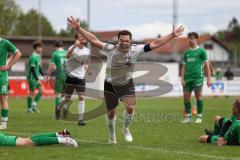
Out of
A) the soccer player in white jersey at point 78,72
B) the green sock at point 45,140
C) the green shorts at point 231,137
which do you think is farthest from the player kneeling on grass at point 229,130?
the soccer player in white jersey at point 78,72

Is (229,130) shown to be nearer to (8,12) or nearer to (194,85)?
(194,85)

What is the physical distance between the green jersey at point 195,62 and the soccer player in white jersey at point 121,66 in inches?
243

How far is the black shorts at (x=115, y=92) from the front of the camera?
11148 millimetres

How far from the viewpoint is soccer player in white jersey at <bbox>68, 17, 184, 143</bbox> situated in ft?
34.8

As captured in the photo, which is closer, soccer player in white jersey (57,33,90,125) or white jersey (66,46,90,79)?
soccer player in white jersey (57,33,90,125)

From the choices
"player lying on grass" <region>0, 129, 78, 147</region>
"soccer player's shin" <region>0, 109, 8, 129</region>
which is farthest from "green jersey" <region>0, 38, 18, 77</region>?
"player lying on grass" <region>0, 129, 78, 147</region>

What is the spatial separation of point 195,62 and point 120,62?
6732mm

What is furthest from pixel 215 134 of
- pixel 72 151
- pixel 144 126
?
pixel 144 126

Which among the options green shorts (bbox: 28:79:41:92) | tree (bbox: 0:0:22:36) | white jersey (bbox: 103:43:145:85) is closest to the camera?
white jersey (bbox: 103:43:145:85)

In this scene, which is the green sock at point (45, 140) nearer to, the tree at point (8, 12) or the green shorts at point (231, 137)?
the green shorts at point (231, 137)

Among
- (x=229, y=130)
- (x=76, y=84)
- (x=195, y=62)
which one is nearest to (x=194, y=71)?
(x=195, y=62)

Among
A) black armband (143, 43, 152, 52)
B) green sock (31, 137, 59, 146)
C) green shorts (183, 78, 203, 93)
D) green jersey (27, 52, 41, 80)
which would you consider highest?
black armband (143, 43, 152, 52)

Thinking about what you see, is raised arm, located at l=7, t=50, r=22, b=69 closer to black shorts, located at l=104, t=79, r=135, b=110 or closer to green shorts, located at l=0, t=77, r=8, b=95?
green shorts, located at l=0, t=77, r=8, b=95

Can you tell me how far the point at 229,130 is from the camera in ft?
34.9
